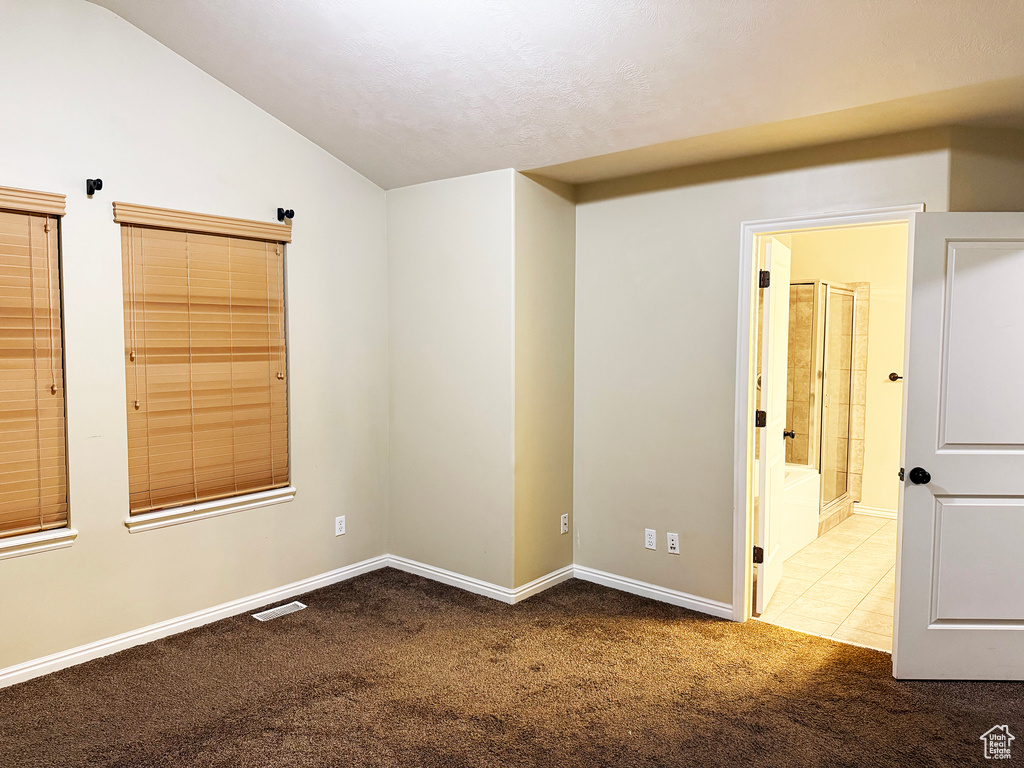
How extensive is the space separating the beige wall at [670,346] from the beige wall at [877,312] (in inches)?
92.8

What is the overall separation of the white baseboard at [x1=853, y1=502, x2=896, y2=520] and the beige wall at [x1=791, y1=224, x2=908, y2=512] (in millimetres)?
25

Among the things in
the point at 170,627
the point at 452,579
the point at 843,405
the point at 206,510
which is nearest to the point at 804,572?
the point at 843,405

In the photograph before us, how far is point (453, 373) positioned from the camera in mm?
3869

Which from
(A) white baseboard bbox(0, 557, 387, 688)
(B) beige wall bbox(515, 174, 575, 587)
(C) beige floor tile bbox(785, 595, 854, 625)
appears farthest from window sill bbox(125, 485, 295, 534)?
(C) beige floor tile bbox(785, 595, 854, 625)

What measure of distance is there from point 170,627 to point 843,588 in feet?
11.8

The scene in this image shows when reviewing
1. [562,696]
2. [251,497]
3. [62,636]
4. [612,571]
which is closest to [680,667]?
[562,696]

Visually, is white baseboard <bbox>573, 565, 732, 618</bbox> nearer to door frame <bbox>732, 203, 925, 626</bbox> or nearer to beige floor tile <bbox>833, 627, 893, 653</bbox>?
door frame <bbox>732, 203, 925, 626</bbox>

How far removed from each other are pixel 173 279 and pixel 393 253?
130 cm

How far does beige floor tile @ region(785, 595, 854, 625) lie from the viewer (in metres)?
3.51

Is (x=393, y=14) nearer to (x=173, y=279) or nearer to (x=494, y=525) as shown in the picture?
(x=173, y=279)

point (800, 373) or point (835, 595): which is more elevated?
point (800, 373)

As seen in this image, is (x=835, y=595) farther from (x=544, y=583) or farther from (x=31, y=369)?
(x=31, y=369)

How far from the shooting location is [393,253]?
4.13 metres

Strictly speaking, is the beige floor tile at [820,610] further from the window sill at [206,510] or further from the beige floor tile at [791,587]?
the window sill at [206,510]
